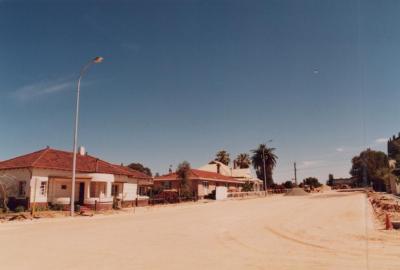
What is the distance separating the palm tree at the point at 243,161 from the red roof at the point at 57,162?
66669 mm

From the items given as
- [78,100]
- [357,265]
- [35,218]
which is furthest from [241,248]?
[78,100]

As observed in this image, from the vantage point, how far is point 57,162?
108ft

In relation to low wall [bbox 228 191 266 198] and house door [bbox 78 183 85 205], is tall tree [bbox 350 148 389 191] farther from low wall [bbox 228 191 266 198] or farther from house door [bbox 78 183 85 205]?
house door [bbox 78 183 85 205]

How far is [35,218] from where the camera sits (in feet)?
75.6

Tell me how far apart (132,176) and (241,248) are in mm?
29937

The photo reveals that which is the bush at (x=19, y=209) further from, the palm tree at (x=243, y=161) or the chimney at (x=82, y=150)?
the palm tree at (x=243, y=161)

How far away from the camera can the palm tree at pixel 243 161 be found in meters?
104

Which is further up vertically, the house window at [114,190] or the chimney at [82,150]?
the chimney at [82,150]

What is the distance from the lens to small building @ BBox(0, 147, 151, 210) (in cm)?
2923

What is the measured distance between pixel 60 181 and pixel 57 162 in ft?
7.56

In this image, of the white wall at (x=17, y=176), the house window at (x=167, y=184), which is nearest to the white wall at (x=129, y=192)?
the white wall at (x=17, y=176)

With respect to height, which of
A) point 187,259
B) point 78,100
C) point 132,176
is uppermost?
point 78,100

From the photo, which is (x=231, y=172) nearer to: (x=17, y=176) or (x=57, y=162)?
(x=57, y=162)

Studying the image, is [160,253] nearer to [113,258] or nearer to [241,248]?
[113,258]
